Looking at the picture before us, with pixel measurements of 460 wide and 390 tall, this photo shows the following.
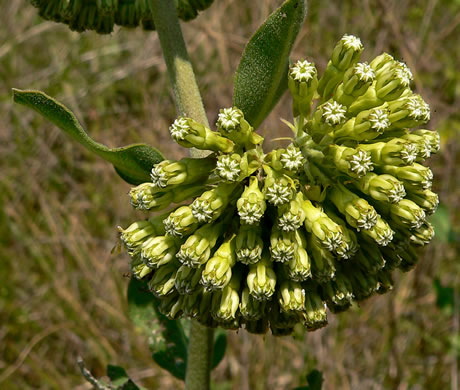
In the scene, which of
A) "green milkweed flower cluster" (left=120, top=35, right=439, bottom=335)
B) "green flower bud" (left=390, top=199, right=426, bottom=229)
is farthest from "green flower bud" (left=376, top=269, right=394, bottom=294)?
"green flower bud" (left=390, top=199, right=426, bottom=229)

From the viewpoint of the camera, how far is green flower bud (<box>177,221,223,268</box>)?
2142mm

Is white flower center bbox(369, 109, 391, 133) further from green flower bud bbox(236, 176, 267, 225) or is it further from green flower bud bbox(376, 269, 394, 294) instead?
green flower bud bbox(376, 269, 394, 294)

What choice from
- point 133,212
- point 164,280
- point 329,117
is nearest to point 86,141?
point 164,280

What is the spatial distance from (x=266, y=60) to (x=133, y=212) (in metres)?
4.13

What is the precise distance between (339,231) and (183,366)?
1579 mm

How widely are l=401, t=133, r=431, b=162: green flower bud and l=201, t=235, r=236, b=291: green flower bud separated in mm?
881

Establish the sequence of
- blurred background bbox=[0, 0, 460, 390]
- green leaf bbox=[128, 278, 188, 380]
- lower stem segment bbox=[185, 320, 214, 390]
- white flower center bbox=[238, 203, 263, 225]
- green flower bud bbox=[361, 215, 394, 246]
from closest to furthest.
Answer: white flower center bbox=[238, 203, 263, 225]
green flower bud bbox=[361, 215, 394, 246]
lower stem segment bbox=[185, 320, 214, 390]
green leaf bbox=[128, 278, 188, 380]
blurred background bbox=[0, 0, 460, 390]

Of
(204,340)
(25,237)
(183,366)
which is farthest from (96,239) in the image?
(204,340)

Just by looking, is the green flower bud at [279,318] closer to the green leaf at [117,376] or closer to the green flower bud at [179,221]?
the green flower bud at [179,221]

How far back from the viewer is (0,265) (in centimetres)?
572

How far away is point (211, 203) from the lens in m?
2.12

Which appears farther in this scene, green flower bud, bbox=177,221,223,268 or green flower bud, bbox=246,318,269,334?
green flower bud, bbox=246,318,269,334

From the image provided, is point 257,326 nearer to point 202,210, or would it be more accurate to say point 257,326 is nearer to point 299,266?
point 299,266

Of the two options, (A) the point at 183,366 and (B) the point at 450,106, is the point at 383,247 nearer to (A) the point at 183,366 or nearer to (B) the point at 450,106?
(A) the point at 183,366
